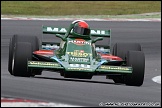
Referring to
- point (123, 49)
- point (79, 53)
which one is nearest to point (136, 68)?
point (79, 53)

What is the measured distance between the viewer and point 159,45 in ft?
64.3

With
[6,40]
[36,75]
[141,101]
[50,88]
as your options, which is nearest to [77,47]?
[36,75]

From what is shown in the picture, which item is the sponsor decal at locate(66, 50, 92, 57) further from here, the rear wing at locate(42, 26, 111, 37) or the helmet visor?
the rear wing at locate(42, 26, 111, 37)

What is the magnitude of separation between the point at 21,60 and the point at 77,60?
1115mm

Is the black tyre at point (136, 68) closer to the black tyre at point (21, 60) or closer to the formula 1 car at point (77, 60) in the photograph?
the formula 1 car at point (77, 60)

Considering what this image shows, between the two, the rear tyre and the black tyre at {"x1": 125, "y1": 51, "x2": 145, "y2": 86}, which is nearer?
the black tyre at {"x1": 125, "y1": 51, "x2": 145, "y2": 86}

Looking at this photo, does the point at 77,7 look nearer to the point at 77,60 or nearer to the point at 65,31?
the point at 65,31

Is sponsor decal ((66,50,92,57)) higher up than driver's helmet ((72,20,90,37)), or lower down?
lower down

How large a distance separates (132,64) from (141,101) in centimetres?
248

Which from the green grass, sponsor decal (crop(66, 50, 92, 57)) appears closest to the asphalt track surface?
sponsor decal (crop(66, 50, 92, 57))

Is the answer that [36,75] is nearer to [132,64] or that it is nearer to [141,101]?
[132,64]

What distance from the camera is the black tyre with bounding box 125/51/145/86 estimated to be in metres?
12.2

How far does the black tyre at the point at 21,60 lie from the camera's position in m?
11.9

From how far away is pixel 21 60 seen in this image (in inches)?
470
